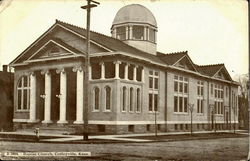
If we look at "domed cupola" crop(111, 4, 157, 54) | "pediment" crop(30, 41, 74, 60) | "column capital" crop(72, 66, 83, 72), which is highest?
"domed cupola" crop(111, 4, 157, 54)

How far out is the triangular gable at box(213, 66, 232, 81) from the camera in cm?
1701

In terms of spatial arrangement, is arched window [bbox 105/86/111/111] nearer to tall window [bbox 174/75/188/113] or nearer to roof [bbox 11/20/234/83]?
roof [bbox 11/20/234/83]

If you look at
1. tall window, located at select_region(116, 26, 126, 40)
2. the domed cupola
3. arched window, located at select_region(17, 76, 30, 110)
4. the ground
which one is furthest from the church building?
tall window, located at select_region(116, 26, 126, 40)

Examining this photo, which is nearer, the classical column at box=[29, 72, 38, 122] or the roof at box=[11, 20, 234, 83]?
the roof at box=[11, 20, 234, 83]

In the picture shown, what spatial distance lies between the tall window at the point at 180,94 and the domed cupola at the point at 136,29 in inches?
59.8

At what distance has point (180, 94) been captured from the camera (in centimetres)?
1956

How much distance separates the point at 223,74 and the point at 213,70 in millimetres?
564

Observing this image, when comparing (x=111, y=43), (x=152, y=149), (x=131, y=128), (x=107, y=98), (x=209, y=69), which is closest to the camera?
(x=152, y=149)

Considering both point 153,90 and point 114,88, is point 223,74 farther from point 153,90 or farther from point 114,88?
point 114,88

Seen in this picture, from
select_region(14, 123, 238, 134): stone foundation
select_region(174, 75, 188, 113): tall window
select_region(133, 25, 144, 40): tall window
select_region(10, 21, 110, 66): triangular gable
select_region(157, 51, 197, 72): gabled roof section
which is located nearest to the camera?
select_region(10, 21, 110, 66): triangular gable

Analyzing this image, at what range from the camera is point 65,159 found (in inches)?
576

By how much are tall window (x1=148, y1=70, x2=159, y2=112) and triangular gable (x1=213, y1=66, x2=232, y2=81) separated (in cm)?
243

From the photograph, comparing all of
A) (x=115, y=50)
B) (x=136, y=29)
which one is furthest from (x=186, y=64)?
(x=136, y=29)

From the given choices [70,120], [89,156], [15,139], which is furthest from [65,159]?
[70,120]
